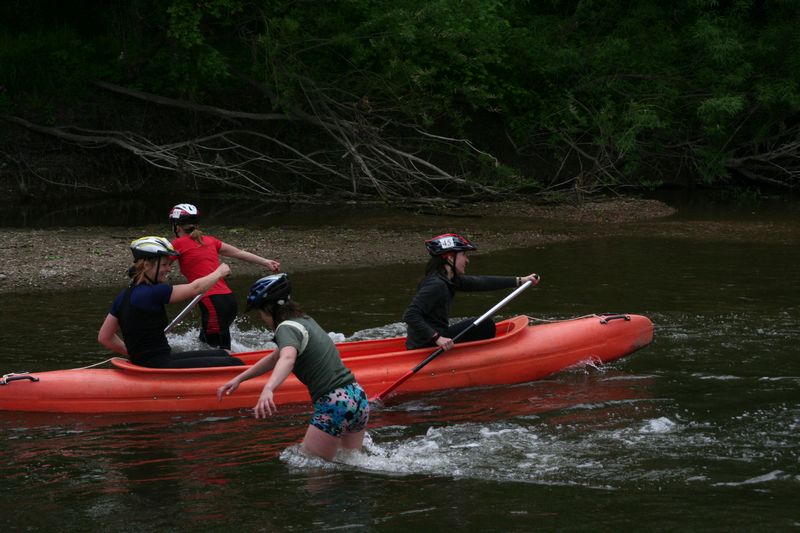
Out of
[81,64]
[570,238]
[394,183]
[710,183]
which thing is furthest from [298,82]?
[710,183]

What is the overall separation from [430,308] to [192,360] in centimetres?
195

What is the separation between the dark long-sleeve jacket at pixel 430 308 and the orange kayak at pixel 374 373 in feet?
0.61

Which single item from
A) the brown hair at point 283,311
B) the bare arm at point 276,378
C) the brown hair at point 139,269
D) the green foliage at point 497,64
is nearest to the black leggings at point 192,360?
the brown hair at point 139,269

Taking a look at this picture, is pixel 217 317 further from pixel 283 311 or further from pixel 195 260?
pixel 283 311

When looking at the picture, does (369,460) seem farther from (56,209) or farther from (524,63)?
(524,63)

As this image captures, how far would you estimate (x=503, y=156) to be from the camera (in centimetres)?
2688

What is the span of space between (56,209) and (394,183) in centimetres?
712

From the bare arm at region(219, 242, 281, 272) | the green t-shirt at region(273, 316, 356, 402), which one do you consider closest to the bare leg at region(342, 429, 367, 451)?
the green t-shirt at region(273, 316, 356, 402)

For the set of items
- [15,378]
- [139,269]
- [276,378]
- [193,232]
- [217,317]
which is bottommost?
[15,378]

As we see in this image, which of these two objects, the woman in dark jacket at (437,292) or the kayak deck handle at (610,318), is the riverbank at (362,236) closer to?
the kayak deck handle at (610,318)

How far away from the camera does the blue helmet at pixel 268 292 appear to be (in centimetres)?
614

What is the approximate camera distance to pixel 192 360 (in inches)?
330

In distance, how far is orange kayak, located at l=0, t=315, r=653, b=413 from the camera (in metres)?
8.35

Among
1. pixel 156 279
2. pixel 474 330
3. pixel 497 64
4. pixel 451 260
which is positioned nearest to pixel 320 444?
pixel 156 279
